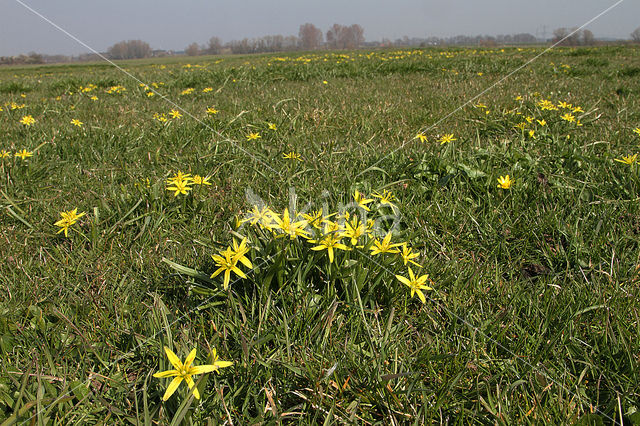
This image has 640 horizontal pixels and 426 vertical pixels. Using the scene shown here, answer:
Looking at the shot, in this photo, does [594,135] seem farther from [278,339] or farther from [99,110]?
[99,110]

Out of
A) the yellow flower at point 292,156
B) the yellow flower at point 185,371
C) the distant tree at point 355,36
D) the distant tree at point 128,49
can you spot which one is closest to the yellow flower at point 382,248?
the yellow flower at point 185,371

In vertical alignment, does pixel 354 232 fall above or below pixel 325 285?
above

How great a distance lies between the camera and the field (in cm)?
115

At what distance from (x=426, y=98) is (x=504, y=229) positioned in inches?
152

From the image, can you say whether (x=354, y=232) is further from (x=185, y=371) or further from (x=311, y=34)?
(x=311, y=34)

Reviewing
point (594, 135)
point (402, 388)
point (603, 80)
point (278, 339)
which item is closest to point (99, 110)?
point (278, 339)

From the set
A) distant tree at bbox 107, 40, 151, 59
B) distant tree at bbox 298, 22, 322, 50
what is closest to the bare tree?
distant tree at bbox 298, 22, 322, 50

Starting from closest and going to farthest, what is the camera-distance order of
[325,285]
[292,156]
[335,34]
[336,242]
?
[336,242] → [325,285] → [292,156] → [335,34]

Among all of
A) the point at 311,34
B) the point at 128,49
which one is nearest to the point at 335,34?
the point at 311,34

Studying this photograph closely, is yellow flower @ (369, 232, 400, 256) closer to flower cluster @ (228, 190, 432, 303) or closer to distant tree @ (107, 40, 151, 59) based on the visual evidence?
flower cluster @ (228, 190, 432, 303)

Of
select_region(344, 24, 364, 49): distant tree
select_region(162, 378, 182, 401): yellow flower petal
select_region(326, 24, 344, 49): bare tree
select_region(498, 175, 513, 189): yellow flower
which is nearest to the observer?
select_region(162, 378, 182, 401): yellow flower petal

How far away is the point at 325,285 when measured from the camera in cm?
155

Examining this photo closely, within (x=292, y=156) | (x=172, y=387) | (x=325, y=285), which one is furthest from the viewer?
(x=292, y=156)

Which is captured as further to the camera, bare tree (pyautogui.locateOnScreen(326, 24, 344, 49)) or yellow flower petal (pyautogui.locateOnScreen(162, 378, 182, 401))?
bare tree (pyautogui.locateOnScreen(326, 24, 344, 49))
